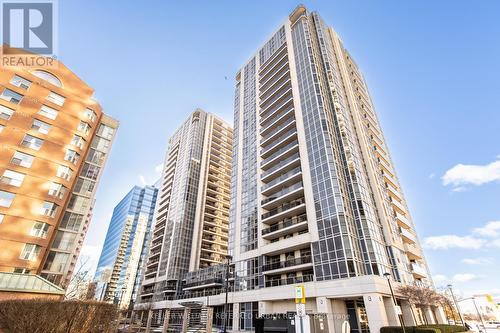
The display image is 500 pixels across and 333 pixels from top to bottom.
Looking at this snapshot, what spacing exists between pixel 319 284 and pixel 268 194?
19293mm

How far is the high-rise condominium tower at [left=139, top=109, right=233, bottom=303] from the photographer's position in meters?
69.1

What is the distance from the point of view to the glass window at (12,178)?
99.9 ft

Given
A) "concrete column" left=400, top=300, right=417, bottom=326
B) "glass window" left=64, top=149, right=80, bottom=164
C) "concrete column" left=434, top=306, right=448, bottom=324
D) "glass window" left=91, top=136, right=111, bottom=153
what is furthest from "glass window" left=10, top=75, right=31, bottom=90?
"concrete column" left=434, top=306, right=448, bottom=324

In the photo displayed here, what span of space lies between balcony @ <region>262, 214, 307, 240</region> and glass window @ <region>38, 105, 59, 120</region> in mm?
37190

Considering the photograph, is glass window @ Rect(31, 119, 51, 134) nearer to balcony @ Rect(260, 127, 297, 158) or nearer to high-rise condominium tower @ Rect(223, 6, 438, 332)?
high-rise condominium tower @ Rect(223, 6, 438, 332)

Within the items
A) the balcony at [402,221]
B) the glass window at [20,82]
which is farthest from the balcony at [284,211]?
the glass window at [20,82]

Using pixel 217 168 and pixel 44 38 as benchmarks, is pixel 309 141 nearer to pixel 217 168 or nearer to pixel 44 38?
pixel 44 38

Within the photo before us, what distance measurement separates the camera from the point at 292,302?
3522cm

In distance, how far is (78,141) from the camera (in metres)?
38.6

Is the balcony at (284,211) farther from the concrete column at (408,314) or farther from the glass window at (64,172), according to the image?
the glass window at (64,172)

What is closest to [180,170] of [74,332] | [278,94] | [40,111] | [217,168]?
[217,168]

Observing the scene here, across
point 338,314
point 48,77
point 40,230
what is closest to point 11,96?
point 48,77

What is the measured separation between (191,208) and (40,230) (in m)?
45.4

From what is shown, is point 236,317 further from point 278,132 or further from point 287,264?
point 278,132
